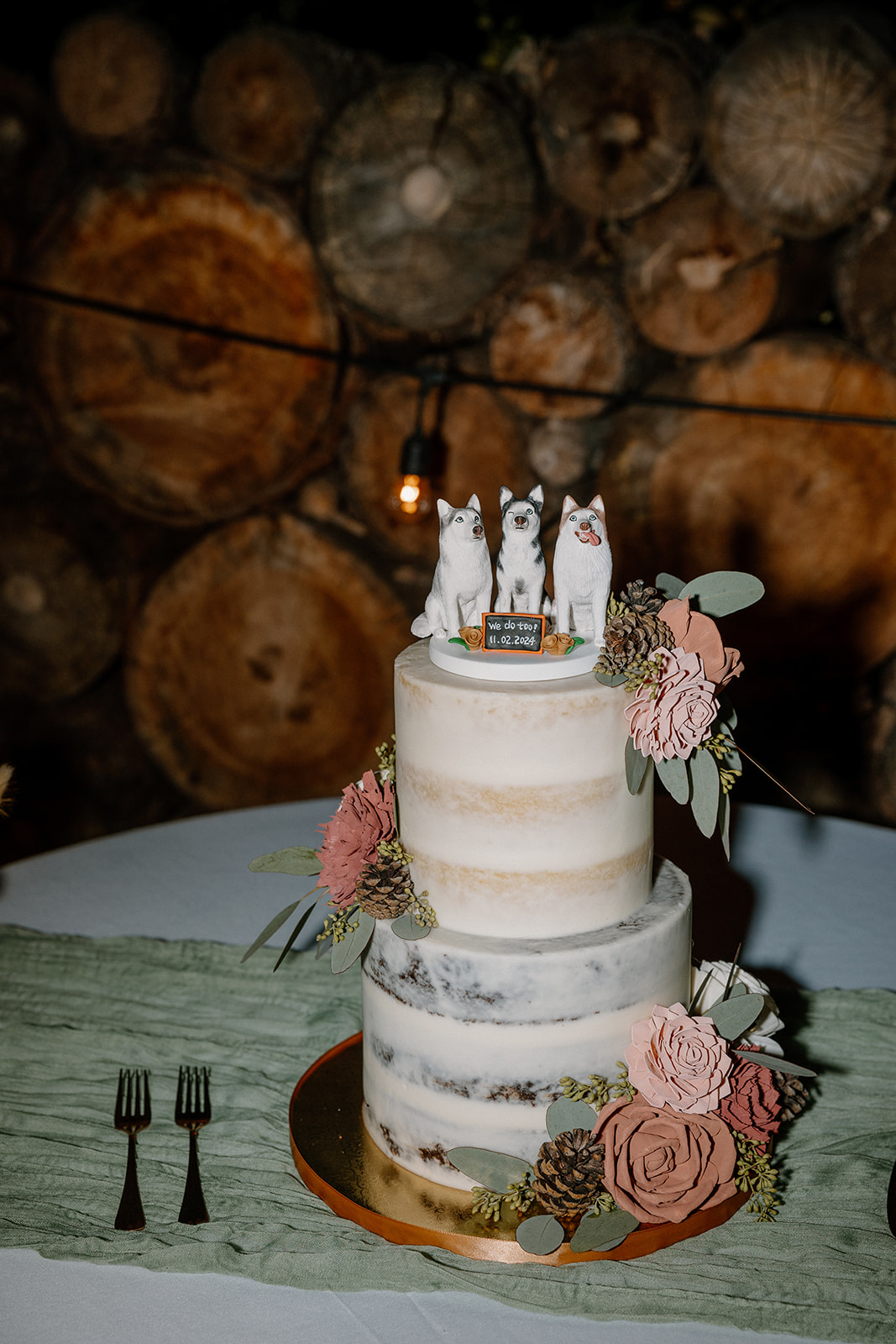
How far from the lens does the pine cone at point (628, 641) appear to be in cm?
118

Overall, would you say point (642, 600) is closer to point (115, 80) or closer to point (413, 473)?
point (413, 473)

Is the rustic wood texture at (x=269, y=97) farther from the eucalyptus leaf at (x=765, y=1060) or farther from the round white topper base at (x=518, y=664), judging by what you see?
the eucalyptus leaf at (x=765, y=1060)

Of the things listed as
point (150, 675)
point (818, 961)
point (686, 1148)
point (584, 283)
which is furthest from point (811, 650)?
point (686, 1148)

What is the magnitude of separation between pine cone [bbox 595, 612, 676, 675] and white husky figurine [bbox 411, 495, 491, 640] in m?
0.17

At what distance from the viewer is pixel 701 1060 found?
1.15 metres

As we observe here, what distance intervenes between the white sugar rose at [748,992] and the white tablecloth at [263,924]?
350 millimetres

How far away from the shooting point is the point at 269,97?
8.93 feet

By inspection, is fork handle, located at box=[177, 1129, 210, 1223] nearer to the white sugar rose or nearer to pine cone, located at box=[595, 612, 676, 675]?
the white sugar rose

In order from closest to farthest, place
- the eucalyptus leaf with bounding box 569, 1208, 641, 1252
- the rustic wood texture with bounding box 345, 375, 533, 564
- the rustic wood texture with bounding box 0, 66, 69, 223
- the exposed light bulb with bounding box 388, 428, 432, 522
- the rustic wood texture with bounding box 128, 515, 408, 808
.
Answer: the eucalyptus leaf with bounding box 569, 1208, 641, 1252 < the exposed light bulb with bounding box 388, 428, 432, 522 < the rustic wood texture with bounding box 0, 66, 69, 223 < the rustic wood texture with bounding box 345, 375, 533, 564 < the rustic wood texture with bounding box 128, 515, 408, 808

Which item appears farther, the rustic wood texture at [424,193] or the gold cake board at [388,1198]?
the rustic wood texture at [424,193]

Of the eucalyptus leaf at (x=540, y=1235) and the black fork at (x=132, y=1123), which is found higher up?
the eucalyptus leaf at (x=540, y=1235)

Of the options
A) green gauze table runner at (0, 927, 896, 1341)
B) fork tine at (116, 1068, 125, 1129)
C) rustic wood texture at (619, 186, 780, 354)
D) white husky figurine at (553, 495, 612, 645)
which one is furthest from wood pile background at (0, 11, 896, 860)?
fork tine at (116, 1068, 125, 1129)

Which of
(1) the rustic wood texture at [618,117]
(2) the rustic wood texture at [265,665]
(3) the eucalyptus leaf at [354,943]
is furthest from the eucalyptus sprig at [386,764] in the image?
(1) the rustic wood texture at [618,117]

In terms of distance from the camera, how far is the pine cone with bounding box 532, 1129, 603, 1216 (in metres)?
1.13
